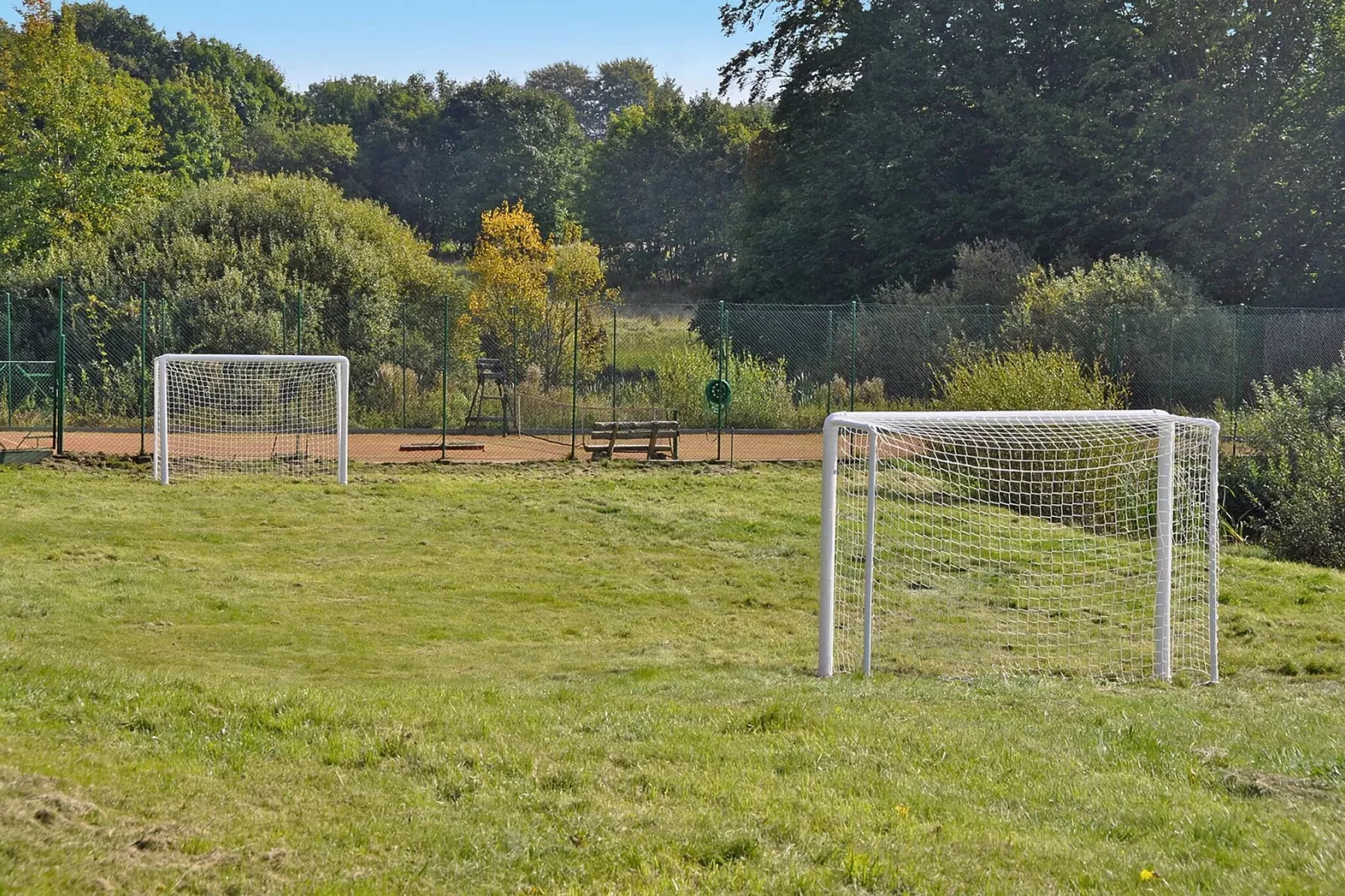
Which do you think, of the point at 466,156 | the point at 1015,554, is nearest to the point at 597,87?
the point at 466,156

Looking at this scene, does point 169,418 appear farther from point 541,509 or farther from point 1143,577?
point 1143,577

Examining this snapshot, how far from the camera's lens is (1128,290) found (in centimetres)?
2488

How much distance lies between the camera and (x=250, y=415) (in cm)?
1839

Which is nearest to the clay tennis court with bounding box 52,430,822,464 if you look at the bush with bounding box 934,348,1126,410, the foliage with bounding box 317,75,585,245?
the bush with bounding box 934,348,1126,410

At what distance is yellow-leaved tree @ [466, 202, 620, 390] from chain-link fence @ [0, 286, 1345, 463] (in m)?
0.20

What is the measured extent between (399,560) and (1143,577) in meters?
6.32

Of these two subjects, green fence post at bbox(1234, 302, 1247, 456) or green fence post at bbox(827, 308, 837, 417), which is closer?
green fence post at bbox(1234, 302, 1247, 456)

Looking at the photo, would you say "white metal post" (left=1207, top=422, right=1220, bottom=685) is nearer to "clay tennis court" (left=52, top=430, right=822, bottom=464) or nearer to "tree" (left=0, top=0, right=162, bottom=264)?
"clay tennis court" (left=52, top=430, right=822, bottom=464)

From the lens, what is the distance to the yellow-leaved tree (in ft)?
86.9

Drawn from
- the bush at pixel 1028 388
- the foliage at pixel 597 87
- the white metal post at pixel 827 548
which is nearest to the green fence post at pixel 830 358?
the bush at pixel 1028 388

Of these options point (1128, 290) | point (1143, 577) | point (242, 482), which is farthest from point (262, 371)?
point (1128, 290)

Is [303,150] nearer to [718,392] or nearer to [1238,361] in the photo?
[718,392]

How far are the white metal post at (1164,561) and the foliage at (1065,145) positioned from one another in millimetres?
23238

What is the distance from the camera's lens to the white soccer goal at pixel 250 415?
1631 cm
